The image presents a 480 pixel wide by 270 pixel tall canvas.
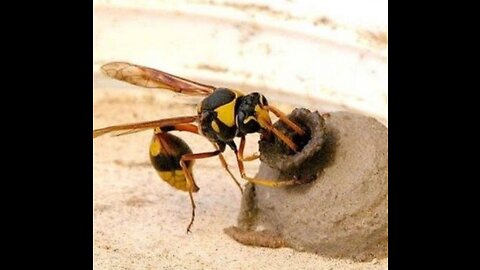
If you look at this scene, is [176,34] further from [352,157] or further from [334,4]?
[352,157]

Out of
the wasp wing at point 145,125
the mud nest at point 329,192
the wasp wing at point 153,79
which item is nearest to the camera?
the mud nest at point 329,192

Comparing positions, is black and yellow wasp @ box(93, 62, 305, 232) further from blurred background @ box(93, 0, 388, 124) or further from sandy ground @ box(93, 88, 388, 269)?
blurred background @ box(93, 0, 388, 124)

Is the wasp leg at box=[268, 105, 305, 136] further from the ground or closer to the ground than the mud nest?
further from the ground

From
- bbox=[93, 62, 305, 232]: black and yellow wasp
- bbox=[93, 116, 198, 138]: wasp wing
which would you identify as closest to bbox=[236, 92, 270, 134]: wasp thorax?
bbox=[93, 62, 305, 232]: black and yellow wasp

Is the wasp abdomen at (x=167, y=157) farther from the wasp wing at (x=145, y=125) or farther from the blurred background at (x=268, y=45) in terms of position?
the blurred background at (x=268, y=45)

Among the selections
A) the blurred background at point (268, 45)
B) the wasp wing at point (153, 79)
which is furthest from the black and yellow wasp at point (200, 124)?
the blurred background at point (268, 45)

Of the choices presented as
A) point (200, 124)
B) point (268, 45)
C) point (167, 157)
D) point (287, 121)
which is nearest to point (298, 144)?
point (287, 121)
